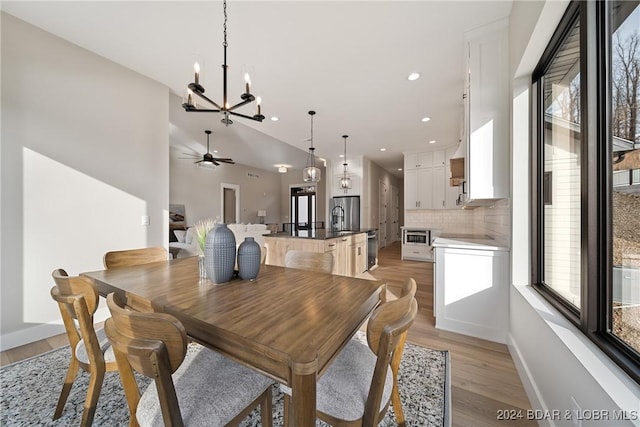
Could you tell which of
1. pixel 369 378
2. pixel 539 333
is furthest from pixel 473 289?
pixel 369 378

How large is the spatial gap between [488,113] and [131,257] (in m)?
3.27

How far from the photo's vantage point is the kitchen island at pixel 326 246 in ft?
10.6

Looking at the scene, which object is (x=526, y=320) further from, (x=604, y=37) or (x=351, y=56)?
(x=351, y=56)

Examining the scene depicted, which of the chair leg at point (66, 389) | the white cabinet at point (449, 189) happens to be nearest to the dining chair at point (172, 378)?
the chair leg at point (66, 389)

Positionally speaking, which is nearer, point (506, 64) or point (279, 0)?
point (279, 0)

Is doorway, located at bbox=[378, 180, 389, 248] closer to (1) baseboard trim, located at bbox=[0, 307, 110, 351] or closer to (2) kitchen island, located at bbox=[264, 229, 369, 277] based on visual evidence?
(2) kitchen island, located at bbox=[264, 229, 369, 277]

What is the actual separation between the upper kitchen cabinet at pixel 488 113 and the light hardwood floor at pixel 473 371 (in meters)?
1.30

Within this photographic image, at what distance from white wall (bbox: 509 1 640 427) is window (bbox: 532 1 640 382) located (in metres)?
0.07

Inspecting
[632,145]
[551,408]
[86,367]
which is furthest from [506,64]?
[86,367]

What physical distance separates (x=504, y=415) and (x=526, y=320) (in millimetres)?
596

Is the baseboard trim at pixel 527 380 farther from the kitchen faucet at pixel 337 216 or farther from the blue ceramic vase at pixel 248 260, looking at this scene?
the kitchen faucet at pixel 337 216

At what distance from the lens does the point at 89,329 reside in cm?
106

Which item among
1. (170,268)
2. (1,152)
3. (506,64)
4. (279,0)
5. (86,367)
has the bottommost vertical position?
(86,367)

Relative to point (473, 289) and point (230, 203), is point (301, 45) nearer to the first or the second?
point (473, 289)
